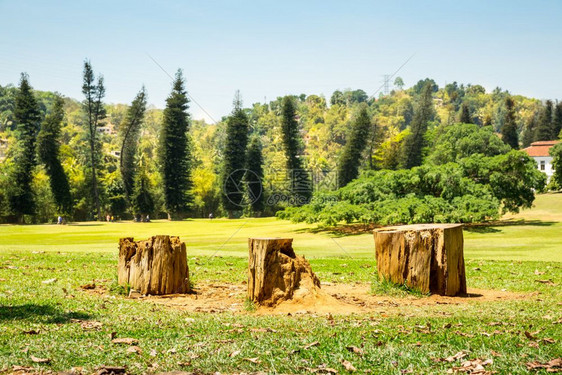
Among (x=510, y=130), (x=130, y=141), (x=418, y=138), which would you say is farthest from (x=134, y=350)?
(x=510, y=130)

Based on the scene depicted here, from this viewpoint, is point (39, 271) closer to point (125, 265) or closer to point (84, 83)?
point (125, 265)

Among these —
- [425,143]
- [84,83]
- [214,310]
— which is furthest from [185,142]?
[214,310]

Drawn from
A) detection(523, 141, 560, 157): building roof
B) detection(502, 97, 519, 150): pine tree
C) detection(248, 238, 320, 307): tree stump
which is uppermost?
detection(502, 97, 519, 150): pine tree

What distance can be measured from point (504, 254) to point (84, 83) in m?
60.1

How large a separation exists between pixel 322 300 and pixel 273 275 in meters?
0.89

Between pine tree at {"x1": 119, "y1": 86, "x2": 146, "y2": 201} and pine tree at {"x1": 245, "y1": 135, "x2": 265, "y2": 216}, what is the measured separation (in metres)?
14.7

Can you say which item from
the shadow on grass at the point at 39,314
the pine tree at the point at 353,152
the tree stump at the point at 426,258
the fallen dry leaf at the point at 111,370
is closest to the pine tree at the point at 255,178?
the pine tree at the point at 353,152

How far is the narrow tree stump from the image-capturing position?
11.2 m

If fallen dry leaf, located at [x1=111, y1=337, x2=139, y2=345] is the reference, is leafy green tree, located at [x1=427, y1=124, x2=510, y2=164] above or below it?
above

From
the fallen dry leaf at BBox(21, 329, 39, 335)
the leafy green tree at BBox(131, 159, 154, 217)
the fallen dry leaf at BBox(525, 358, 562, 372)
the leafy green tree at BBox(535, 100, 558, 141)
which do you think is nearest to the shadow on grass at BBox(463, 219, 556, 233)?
the fallen dry leaf at BBox(525, 358, 562, 372)

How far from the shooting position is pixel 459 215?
3438 cm

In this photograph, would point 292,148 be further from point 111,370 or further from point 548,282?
point 111,370

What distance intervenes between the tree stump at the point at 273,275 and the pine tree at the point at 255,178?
65.7 meters

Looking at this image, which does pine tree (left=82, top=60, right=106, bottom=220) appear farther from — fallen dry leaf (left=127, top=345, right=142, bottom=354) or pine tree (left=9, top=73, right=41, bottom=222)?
fallen dry leaf (left=127, top=345, right=142, bottom=354)
